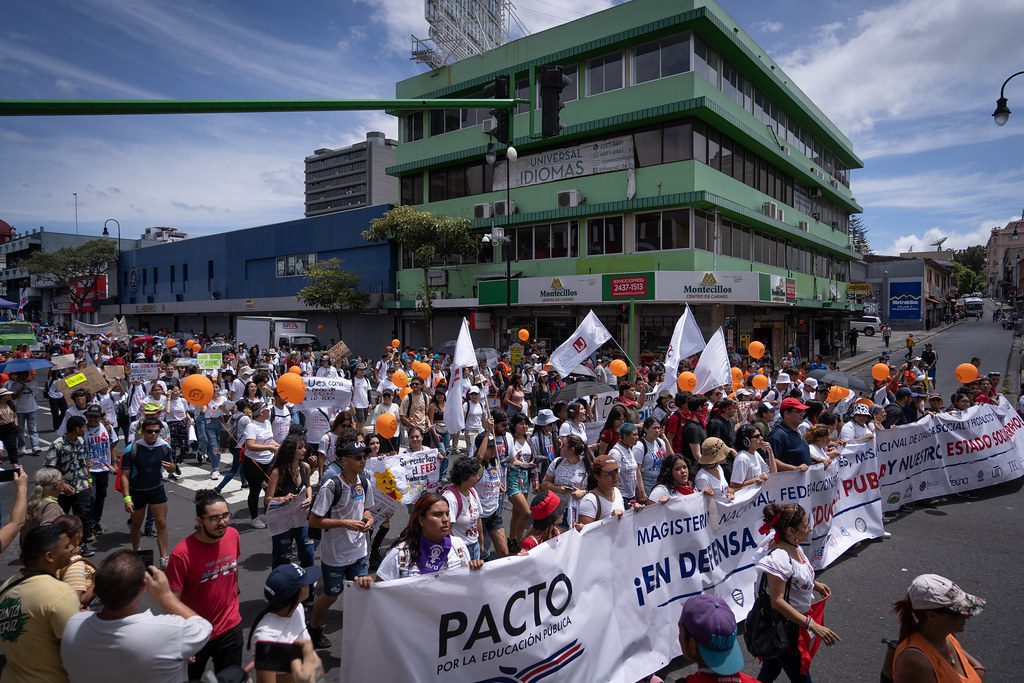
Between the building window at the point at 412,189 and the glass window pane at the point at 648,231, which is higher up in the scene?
the building window at the point at 412,189

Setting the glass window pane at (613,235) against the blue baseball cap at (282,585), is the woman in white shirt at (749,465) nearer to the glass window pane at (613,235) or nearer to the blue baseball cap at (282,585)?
the blue baseball cap at (282,585)

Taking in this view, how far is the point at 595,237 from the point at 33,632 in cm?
2490

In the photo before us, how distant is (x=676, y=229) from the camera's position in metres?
23.9

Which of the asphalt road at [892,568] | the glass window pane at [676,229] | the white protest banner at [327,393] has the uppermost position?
the glass window pane at [676,229]

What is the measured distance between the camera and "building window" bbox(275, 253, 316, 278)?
38031 mm

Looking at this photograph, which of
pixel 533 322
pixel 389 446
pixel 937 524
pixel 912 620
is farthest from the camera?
pixel 533 322

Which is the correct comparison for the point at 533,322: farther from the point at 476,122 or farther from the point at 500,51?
the point at 500,51

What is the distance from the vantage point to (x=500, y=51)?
2864 cm

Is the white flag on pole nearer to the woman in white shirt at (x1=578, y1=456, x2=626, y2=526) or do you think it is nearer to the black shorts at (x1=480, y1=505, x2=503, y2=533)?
the black shorts at (x1=480, y1=505, x2=503, y2=533)

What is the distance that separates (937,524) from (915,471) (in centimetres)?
81

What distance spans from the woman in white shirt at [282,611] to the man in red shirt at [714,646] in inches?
75.6

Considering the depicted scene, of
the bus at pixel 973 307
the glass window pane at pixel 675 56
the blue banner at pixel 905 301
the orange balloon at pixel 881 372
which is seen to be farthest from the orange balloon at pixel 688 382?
the bus at pixel 973 307

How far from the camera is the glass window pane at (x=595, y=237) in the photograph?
85.4 ft

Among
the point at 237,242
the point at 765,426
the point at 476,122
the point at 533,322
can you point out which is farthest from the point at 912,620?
the point at 237,242
